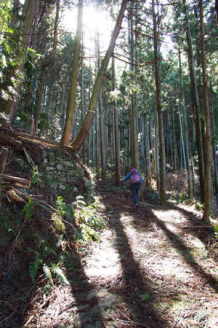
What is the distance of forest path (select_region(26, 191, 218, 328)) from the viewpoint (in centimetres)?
270

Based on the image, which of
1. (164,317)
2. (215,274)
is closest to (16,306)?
(164,317)

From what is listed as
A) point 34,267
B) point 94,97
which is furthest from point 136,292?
point 94,97

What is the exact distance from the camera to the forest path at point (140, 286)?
270 cm

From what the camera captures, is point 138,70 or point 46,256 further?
point 138,70

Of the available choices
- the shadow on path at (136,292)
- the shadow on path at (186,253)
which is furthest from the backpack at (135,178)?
the shadow on path at (136,292)

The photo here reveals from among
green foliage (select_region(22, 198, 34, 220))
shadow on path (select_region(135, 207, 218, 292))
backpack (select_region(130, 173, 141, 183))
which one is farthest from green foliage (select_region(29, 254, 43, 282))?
backpack (select_region(130, 173, 141, 183))

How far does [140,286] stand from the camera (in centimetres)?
345

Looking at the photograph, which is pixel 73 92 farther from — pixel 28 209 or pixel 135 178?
pixel 28 209

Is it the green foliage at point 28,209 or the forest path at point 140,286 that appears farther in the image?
the green foliage at point 28,209

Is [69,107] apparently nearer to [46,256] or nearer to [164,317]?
[46,256]

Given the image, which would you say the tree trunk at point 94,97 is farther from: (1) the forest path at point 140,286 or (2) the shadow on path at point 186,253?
(1) the forest path at point 140,286

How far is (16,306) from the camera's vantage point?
10.4ft

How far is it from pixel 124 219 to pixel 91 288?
3889mm

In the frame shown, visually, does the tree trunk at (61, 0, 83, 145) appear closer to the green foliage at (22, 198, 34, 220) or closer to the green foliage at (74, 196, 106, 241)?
the green foliage at (74, 196, 106, 241)
